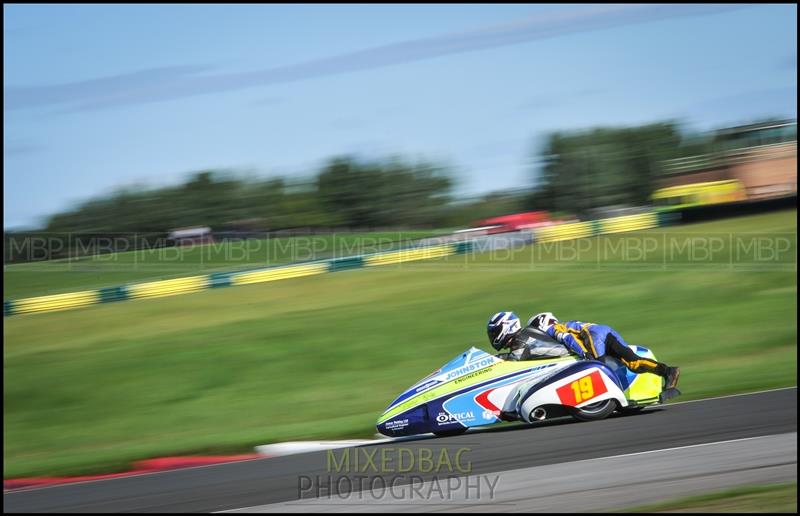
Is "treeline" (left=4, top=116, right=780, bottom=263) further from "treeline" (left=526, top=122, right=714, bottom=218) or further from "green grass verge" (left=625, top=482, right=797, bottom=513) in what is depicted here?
"green grass verge" (left=625, top=482, right=797, bottom=513)

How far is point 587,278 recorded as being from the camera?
18.9 metres

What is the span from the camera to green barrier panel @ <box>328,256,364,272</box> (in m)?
21.6

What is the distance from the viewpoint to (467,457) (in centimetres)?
712

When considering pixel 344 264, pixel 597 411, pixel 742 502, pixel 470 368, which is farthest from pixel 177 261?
pixel 742 502

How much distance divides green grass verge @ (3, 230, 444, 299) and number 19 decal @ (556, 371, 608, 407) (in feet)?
50.8

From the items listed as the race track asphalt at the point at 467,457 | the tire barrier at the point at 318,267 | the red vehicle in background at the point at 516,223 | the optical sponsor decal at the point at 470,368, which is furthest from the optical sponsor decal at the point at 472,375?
the red vehicle in background at the point at 516,223

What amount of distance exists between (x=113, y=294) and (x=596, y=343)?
1555 cm

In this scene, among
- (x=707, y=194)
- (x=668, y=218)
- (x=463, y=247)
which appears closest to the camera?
(x=463, y=247)

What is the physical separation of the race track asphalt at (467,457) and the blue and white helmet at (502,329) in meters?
0.89

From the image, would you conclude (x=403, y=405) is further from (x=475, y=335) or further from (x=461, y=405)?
(x=475, y=335)

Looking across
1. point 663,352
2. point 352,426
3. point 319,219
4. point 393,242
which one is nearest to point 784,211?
point 393,242

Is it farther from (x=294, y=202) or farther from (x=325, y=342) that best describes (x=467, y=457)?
(x=294, y=202)

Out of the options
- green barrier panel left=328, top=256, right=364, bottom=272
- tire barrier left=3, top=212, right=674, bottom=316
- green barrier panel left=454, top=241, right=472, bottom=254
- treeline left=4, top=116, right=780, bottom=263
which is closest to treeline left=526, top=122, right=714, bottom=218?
treeline left=4, top=116, right=780, bottom=263

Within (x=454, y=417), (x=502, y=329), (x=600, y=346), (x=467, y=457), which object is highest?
(x=502, y=329)
